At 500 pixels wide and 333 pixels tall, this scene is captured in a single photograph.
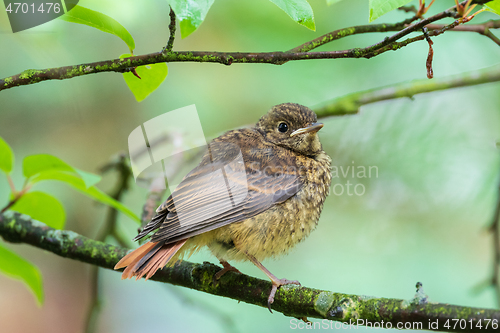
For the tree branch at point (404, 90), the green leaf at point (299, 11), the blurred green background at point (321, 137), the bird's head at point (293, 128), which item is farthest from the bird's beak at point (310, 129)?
the green leaf at point (299, 11)

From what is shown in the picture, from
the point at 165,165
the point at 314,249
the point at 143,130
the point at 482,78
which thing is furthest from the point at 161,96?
the point at 482,78

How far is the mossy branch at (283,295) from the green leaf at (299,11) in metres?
0.88

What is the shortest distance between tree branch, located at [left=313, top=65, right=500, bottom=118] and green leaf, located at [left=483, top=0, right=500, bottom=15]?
4.01 ft

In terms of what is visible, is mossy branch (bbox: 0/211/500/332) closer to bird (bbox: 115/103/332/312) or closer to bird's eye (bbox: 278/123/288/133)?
bird (bbox: 115/103/332/312)

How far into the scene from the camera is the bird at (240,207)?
1.70 m

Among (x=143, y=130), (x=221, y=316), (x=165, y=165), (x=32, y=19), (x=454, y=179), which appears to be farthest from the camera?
(x=454, y=179)

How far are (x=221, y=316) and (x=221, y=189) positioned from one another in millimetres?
1005

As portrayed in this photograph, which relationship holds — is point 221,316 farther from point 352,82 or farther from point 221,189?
point 352,82

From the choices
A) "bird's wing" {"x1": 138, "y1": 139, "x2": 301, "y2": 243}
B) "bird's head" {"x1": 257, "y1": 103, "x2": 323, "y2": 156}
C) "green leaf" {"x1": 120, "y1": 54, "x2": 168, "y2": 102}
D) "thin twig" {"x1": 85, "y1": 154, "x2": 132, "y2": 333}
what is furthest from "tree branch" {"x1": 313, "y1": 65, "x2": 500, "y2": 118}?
"green leaf" {"x1": 120, "y1": 54, "x2": 168, "y2": 102}

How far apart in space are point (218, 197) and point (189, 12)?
3.41ft

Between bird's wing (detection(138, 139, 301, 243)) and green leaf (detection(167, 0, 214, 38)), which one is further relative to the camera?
bird's wing (detection(138, 139, 301, 243))

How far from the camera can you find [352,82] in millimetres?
3029

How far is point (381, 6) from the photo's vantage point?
104 cm

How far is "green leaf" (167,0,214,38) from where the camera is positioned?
0.95 meters
